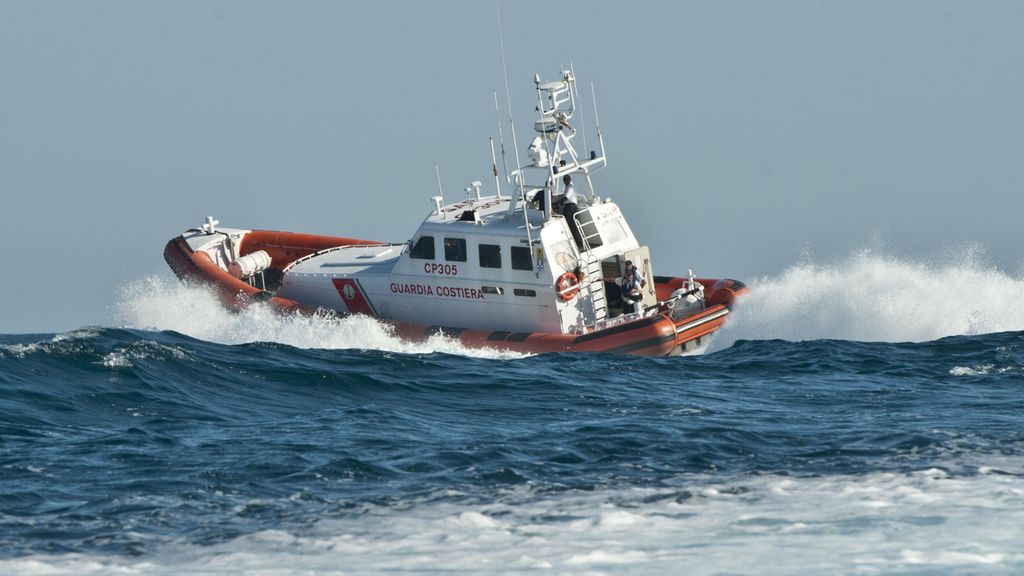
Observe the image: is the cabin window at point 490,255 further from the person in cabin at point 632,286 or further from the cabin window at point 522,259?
the person in cabin at point 632,286

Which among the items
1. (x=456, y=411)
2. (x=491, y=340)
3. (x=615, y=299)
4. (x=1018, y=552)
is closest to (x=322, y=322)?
(x=491, y=340)

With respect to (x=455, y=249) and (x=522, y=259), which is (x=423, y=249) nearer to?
(x=455, y=249)

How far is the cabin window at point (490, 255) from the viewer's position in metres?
18.7

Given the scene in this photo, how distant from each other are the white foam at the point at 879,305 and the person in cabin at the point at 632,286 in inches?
48.2

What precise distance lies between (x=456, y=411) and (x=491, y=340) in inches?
171

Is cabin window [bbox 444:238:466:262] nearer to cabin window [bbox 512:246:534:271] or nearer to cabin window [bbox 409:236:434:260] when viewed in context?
cabin window [bbox 409:236:434:260]

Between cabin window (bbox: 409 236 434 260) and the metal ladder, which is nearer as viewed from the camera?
the metal ladder

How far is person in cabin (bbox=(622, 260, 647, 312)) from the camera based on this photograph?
18859mm

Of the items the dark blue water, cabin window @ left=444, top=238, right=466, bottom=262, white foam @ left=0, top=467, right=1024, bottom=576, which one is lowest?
white foam @ left=0, top=467, right=1024, bottom=576

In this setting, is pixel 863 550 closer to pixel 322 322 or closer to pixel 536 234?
pixel 536 234

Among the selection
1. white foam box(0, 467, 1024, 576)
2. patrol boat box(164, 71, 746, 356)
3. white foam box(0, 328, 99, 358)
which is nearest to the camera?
white foam box(0, 467, 1024, 576)

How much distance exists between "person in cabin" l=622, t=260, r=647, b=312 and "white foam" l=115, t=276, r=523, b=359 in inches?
70.4

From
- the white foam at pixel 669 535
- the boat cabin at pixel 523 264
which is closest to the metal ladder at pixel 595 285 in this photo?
the boat cabin at pixel 523 264

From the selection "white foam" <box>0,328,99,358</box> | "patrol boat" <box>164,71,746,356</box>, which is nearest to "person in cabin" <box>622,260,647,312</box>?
"patrol boat" <box>164,71,746,356</box>
